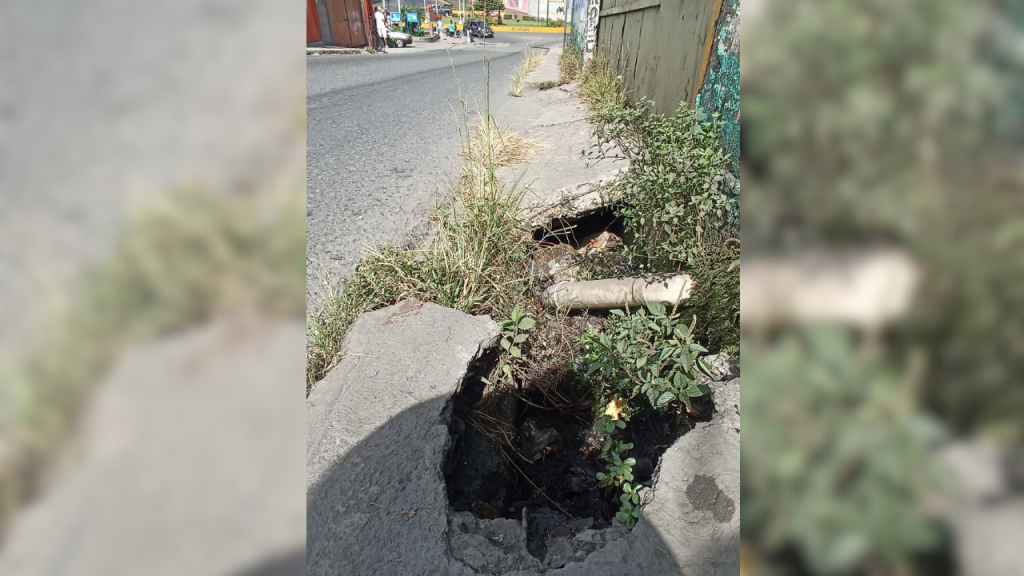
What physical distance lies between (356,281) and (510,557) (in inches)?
58.7

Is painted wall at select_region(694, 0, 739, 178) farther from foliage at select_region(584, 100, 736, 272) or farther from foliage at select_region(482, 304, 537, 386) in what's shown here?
foliage at select_region(482, 304, 537, 386)

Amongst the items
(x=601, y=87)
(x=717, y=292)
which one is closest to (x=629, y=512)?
(x=717, y=292)

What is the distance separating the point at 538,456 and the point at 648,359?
62cm

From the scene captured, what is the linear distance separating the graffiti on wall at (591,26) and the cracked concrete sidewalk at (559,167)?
264 centimetres

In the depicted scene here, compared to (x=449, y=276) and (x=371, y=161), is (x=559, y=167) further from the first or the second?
(x=449, y=276)

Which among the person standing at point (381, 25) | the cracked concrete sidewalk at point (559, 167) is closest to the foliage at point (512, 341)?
the cracked concrete sidewalk at point (559, 167)

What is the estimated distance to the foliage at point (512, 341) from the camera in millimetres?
2271

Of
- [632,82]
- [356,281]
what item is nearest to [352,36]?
[632,82]

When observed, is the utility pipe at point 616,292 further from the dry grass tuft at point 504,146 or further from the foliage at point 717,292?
the dry grass tuft at point 504,146
